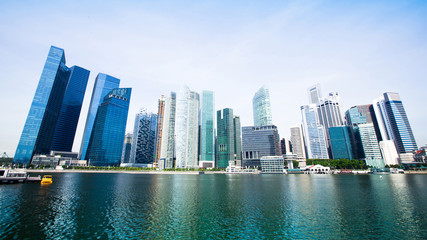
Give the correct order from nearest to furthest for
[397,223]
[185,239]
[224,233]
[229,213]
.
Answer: [185,239] < [224,233] < [397,223] < [229,213]

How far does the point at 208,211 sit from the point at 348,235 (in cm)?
2557

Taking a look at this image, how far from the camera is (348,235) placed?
27.1 metres

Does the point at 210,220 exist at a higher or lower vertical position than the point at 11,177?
lower

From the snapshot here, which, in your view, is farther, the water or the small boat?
the small boat

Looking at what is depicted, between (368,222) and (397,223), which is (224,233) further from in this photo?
(397,223)

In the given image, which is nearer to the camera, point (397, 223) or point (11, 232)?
point (11, 232)

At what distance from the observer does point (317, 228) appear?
98.7ft

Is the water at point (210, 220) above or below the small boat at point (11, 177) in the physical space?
below

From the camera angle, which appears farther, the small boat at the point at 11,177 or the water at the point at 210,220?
the small boat at the point at 11,177

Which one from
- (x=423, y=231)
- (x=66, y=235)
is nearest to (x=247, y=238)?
(x=66, y=235)

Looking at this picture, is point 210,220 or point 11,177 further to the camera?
point 11,177

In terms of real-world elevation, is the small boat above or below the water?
above

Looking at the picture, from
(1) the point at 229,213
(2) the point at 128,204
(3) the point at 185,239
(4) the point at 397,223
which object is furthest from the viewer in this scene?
(2) the point at 128,204

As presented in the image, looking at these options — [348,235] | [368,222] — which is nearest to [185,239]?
[348,235]
